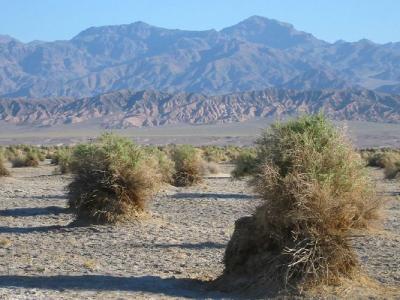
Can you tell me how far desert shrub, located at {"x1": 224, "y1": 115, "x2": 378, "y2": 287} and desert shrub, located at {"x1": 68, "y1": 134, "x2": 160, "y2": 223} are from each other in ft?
23.1

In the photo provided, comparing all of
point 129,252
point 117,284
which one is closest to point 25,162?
point 129,252

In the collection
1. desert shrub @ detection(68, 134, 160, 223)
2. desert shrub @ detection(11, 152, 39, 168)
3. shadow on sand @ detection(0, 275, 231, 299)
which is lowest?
desert shrub @ detection(11, 152, 39, 168)

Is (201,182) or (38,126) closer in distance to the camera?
(201,182)

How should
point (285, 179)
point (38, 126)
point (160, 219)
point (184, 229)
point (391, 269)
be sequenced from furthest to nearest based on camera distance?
point (38, 126) < point (160, 219) < point (184, 229) < point (391, 269) < point (285, 179)

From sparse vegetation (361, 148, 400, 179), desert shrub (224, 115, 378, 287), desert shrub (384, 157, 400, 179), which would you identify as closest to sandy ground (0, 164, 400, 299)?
desert shrub (224, 115, 378, 287)

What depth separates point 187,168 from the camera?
33031 mm

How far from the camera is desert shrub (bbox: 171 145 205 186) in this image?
Result: 108ft

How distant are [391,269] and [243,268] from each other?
3281mm

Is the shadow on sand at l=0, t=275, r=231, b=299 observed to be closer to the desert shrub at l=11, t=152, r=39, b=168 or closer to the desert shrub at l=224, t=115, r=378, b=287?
the desert shrub at l=224, t=115, r=378, b=287

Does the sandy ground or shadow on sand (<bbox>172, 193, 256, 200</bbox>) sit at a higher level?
the sandy ground

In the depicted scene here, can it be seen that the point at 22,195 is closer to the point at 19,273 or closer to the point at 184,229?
the point at 184,229

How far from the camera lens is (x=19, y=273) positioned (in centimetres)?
1304

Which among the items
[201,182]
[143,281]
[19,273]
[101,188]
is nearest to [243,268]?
[143,281]

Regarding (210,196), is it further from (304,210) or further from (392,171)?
(304,210)
